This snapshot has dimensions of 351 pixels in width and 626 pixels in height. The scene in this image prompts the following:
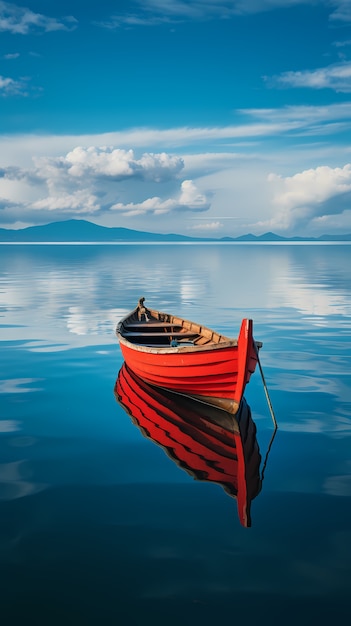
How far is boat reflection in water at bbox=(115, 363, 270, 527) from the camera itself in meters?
12.0

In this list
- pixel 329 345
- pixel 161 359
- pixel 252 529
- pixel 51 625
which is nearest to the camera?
pixel 51 625

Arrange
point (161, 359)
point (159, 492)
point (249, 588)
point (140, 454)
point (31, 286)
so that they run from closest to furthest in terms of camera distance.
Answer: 1. point (249, 588)
2. point (159, 492)
3. point (140, 454)
4. point (161, 359)
5. point (31, 286)

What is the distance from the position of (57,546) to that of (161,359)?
8.92 m

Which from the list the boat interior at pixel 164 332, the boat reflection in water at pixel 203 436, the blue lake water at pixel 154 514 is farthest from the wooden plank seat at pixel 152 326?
the boat reflection in water at pixel 203 436

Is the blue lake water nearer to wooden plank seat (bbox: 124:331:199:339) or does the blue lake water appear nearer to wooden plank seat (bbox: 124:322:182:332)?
wooden plank seat (bbox: 124:331:199:339)

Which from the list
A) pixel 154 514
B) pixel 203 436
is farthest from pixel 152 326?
pixel 154 514

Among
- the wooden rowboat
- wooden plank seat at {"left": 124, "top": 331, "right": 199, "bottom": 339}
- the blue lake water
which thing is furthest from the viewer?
wooden plank seat at {"left": 124, "top": 331, "right": 199, "bottom": 339}

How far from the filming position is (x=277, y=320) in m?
34.8

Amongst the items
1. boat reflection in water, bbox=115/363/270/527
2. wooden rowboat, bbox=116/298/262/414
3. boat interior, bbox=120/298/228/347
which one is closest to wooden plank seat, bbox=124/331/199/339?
boat interior, bbox=120/298/228/347

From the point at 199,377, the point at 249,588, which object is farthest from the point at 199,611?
the point at 199,377

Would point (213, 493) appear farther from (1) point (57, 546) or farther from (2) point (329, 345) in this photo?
(2) point (329, 345)

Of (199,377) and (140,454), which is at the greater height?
(199,377)

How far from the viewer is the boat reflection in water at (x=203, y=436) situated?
12.0 m

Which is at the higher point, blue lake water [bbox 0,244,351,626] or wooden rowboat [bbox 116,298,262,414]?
wooden rowboat [bbox 116,298,262,414]
